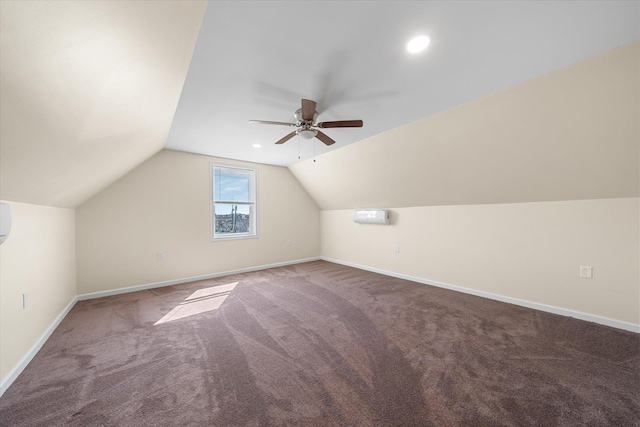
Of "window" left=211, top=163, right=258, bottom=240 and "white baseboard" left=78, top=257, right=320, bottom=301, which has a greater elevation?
"window" left=211, top=163, right=258, bottom=240

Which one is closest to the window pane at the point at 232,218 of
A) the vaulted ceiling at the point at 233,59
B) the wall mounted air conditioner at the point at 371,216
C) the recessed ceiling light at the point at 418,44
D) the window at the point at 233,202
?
the window at the point at 233,202

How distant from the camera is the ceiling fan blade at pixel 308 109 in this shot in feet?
6.75

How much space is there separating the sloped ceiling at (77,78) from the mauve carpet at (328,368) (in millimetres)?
1428

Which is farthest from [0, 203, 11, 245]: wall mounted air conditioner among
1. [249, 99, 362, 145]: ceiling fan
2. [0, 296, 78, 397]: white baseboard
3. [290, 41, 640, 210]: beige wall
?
[290, 41, 640, 210]: beige wall

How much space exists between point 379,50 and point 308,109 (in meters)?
0.75

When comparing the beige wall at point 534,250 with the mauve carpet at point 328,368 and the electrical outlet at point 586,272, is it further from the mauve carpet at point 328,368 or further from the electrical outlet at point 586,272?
the mauve carpet at point 328,368

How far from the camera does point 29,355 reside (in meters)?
1.88

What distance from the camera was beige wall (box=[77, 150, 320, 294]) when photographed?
3.39 metres

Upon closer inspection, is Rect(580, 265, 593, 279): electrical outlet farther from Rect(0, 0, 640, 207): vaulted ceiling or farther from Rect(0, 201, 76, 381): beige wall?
Rect(0, 201, 76, 381): beige wall

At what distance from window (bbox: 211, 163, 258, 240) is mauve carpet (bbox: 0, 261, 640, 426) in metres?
1.92

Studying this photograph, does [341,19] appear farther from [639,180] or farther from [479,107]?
[639,180]

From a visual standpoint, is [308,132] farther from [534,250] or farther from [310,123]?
[534,250]

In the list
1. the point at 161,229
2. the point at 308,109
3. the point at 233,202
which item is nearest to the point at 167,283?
the point at 161,229

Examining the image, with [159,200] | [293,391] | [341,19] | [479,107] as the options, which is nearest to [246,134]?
[159,200]
